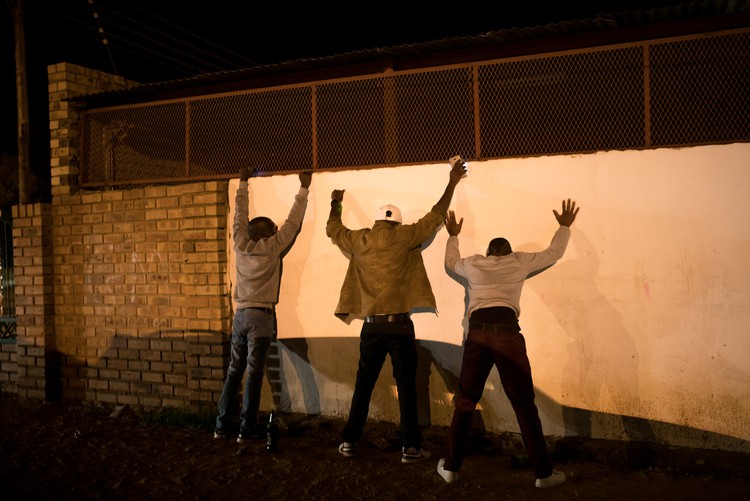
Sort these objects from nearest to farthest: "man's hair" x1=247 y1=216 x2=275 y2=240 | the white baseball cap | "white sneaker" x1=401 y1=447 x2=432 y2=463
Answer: "white sneaker" x1=401 y1=447 x2=432 y2=463 < the white baseball cap < "man's hair" x1=247 y1=216 x2=275 y2=240

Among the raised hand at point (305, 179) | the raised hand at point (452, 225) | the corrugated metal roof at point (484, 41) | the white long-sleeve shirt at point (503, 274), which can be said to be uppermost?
the corrugated metal roof at point (484, 41)

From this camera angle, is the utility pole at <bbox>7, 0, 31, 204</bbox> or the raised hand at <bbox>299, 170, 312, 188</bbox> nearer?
the raised hand at <bbox>299, 170, 312, 188</bbox>

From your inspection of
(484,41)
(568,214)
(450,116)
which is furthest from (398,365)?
(484,41)

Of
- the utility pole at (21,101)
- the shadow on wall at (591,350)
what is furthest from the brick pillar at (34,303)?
the shadow on wall at (591,350)

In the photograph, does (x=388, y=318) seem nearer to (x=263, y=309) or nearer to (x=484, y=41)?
(x=263, y=309)

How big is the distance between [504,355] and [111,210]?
4.53 meters

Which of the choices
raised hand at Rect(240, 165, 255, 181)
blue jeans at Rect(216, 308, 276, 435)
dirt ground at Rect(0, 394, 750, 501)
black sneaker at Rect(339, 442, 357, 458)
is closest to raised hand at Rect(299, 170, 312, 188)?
raised hand at Rect(240, 165, 255, 181)

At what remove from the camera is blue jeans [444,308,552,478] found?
4535mm

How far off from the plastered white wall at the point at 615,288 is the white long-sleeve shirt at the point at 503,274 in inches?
12.6

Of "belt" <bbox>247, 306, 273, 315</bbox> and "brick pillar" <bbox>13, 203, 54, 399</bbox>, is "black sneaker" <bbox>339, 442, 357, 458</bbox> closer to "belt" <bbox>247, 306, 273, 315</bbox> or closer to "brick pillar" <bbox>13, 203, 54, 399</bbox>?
"belt" <bbox>247, 306, 273, 315</bbox>

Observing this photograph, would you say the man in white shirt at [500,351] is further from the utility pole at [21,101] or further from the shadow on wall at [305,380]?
the utility pole at [21,101]

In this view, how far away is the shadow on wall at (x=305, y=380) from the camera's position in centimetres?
513

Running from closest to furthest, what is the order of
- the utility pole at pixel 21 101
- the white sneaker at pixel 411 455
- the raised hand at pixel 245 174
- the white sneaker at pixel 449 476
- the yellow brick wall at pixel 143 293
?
the white sneaker at pixel 449 476 < the white sneaker at pixel 411 455 < the raised hand at pixel 245 174 < the yellow brick wall at pixel 143 293 < the utility pole at pixel 21 101

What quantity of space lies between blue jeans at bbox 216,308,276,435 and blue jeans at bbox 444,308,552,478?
186 centimetres
